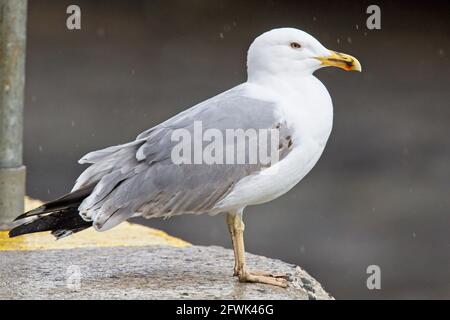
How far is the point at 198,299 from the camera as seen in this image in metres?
3.58

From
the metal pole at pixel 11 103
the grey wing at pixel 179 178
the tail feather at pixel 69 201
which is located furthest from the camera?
the metal pole at pixel 11 103

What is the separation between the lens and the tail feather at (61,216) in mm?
3564

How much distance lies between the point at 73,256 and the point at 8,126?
1401mm

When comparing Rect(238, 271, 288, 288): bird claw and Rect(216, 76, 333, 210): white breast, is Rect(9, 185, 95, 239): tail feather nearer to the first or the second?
Rect(216, 76, 333, 210): white breast

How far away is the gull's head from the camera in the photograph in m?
3.55

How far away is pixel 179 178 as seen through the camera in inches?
138

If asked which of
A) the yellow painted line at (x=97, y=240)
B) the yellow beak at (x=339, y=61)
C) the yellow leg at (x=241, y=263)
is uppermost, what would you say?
the yellow beak at (x=339, y=61)

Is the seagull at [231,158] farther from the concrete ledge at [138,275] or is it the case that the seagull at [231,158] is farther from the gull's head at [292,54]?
the concrete ledge at [138,275]

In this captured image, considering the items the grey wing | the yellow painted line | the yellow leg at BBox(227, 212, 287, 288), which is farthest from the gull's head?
the yellow painted line

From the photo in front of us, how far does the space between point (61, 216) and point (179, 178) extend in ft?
1.59

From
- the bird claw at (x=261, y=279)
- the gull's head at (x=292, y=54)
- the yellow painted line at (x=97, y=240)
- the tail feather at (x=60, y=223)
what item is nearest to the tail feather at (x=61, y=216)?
the tail feather at (x=60, y=223)

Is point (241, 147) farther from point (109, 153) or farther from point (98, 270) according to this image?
point (98, 270)

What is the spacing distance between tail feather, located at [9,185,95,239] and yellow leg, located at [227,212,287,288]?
0.57 m

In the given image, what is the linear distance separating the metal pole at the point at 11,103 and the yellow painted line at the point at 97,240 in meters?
0.27
